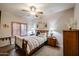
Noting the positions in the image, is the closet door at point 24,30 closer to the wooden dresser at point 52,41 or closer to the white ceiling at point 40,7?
the white ceiling at point 40,7

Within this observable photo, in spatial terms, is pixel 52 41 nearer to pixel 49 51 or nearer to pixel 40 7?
pixel 49 51

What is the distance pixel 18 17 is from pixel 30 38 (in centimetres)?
57

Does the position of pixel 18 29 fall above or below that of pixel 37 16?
below

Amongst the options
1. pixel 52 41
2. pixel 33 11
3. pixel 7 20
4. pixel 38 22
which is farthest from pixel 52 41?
pixel 7 20

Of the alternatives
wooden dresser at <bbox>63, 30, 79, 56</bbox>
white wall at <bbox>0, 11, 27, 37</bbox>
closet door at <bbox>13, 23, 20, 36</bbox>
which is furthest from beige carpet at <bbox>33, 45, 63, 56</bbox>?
white wall at <bbox>0, 11, 27, 37</bbox>

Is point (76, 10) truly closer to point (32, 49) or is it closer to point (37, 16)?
point (37, 16)

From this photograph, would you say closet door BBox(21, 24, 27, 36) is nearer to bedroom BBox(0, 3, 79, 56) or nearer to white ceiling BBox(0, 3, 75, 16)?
bedroom BBox(0, 3, 79, 56)

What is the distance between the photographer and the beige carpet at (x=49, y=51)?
2.70 m

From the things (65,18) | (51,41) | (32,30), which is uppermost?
(65,18)

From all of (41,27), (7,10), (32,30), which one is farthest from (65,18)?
(7,10)

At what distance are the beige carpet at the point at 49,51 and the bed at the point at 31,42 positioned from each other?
0.08 metres

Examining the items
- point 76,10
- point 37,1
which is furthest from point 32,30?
point 76,10

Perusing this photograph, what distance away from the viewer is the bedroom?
2.67 meters

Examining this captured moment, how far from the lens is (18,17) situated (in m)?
2.74
